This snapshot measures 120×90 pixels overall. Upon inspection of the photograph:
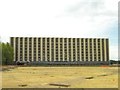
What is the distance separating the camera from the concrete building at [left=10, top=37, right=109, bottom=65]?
155750mm

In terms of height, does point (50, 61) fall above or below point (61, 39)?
below

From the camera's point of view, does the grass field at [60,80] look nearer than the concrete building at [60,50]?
Yes

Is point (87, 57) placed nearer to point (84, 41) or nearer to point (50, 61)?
point (84, 41)

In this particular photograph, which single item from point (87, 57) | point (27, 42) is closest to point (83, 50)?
point (87, 57)

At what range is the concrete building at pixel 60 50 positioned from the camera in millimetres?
155750

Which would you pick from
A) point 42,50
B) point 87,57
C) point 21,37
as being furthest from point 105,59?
point 21,37

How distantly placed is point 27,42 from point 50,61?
1427 cm

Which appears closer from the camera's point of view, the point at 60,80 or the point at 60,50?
the point at 60,80

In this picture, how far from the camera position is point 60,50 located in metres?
159

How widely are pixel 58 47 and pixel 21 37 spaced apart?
1845cm

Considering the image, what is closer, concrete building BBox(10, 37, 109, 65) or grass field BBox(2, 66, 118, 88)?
grass field BBox(2, 66, 118, 88)

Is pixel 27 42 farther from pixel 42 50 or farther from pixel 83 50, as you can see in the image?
pixel 83 50

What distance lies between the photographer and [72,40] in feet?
529

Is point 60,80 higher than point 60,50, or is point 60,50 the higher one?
point 60,80
